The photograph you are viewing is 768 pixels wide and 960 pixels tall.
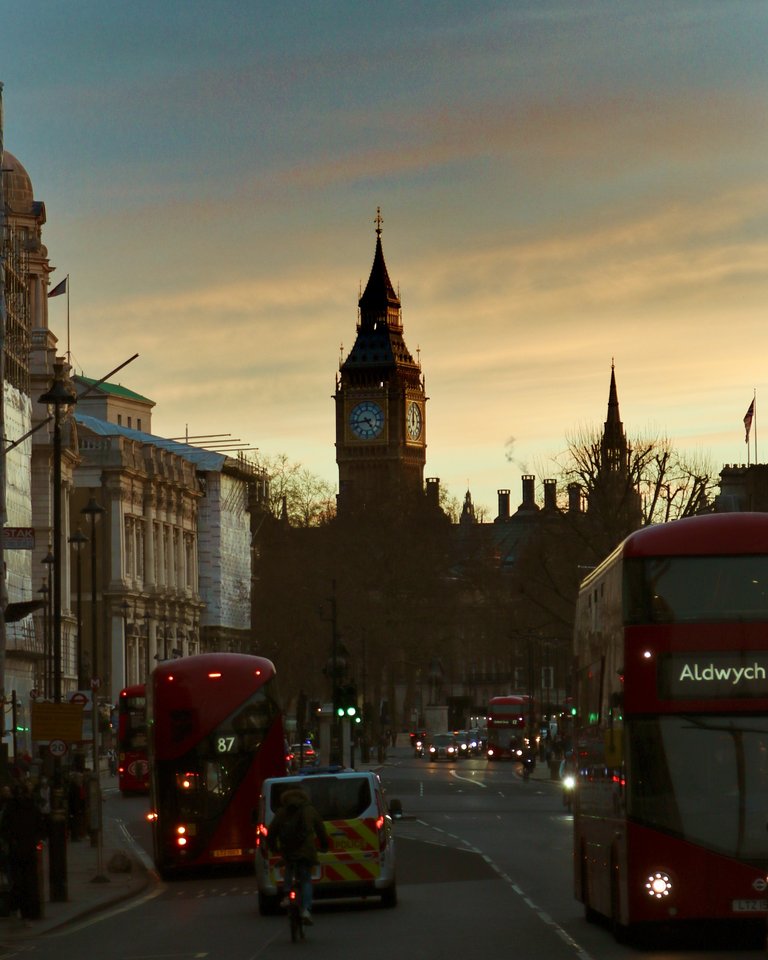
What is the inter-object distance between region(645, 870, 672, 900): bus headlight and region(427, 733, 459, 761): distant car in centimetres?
9949

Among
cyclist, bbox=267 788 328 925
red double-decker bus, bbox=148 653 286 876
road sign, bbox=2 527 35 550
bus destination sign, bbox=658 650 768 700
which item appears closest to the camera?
bus destination sign, bbox=658 650 768 700

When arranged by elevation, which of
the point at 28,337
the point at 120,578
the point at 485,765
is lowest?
the point at 485,765

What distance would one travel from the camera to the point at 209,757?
3322 cm

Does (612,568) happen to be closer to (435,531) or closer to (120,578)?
(120,578)

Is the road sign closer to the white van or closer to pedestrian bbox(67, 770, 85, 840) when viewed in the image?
pedestrian bbox(67, 770, 85, 840)

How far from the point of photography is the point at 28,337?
308 feet

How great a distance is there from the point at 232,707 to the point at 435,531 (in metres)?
124

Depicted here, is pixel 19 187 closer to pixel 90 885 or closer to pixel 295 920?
pixel 90 885

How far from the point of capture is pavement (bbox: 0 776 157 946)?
81.6 feet

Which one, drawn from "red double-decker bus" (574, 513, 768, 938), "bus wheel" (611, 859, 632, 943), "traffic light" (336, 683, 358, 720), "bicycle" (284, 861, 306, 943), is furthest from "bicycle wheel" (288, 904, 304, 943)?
"traffic light" (336, 683, 358, 720)

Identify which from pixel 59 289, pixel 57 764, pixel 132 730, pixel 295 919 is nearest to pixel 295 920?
pixel 295 919

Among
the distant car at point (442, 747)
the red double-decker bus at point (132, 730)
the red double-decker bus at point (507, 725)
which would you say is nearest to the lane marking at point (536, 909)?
the red double-decker bus at point (132, 730)

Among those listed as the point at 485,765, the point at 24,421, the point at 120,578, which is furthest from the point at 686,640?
the point at 120,578

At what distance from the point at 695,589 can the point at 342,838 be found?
7.62 m
